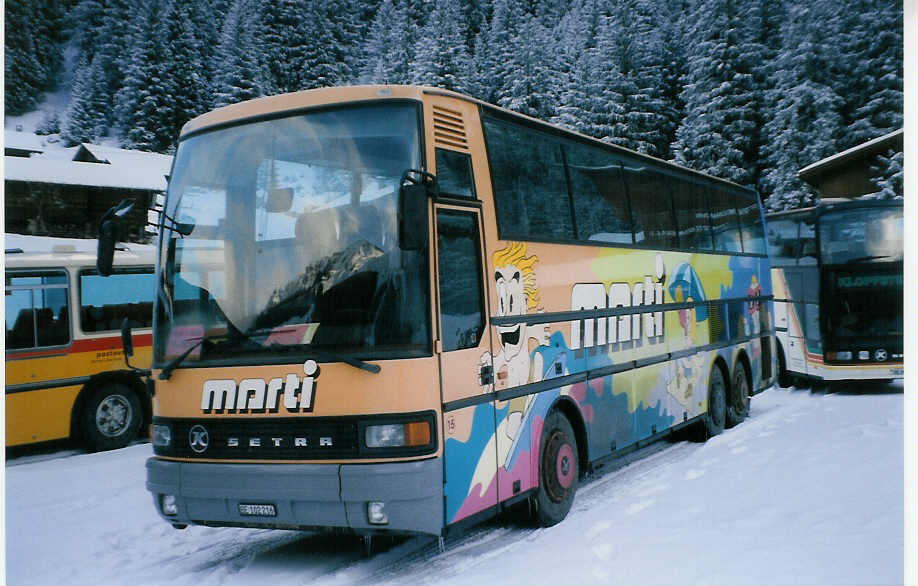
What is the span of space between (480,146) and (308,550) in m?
3.18

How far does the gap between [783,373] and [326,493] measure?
1220 cm

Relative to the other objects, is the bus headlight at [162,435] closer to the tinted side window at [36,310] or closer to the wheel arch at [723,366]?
the tinted side window at [36,310]

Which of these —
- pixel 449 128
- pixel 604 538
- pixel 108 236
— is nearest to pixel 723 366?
pixel 604 538

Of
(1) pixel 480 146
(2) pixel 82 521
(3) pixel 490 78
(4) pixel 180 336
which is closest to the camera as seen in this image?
(4) pixel 180 336

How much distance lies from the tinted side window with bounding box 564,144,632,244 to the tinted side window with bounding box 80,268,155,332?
6.10 metres

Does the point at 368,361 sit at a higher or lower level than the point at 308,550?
higher

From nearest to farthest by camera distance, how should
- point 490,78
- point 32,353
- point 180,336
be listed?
point 180,336, point 32,353, point 490,78

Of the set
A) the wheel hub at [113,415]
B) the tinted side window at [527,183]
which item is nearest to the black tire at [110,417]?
the wheel hub at [113,415]

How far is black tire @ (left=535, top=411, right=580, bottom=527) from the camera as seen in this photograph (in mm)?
6461

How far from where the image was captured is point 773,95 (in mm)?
10188

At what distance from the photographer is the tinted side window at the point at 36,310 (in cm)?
1005
